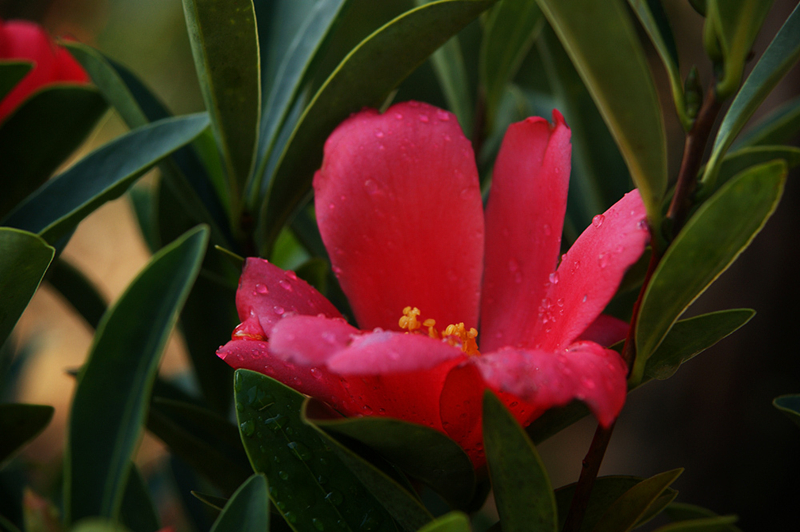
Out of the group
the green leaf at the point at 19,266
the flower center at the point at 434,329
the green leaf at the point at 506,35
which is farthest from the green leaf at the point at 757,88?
the green leaf at the point at 19,266

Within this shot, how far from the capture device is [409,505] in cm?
42

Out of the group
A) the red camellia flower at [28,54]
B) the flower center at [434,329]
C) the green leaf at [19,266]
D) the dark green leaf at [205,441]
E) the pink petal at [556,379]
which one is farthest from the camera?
the red camellia flower at [28,54]

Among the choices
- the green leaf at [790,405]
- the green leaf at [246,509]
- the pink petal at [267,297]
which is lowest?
the green leaf at [790,405]

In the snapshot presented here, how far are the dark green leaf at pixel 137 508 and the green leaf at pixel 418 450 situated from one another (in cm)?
37

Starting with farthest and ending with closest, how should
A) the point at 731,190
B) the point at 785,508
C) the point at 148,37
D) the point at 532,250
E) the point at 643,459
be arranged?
1. the point at 148,37
2. the point at 643,459
3. the point at 785,508
4. the point at 532,250
5. the point at 731,190

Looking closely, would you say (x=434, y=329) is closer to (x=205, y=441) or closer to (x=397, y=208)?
(x=397, y=208)

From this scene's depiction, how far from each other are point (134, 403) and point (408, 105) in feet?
1.09

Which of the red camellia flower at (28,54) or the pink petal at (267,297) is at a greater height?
the red camellia flower at (28,54)

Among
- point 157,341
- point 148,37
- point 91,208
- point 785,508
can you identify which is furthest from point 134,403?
point 148,37

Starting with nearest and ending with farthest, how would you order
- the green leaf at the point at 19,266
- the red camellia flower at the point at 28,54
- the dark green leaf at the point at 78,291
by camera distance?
the green leaf at the point at 19,266
the red camellia flower at the point at 28,54
the dark green leaf at the point at 78,291

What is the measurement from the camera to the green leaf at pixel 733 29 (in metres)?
0.39

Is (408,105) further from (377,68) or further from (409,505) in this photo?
(409,505)

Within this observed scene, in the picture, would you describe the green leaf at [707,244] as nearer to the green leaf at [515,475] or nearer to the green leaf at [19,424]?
the green leaf at [515,475]

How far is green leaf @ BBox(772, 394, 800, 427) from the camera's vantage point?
475mm
